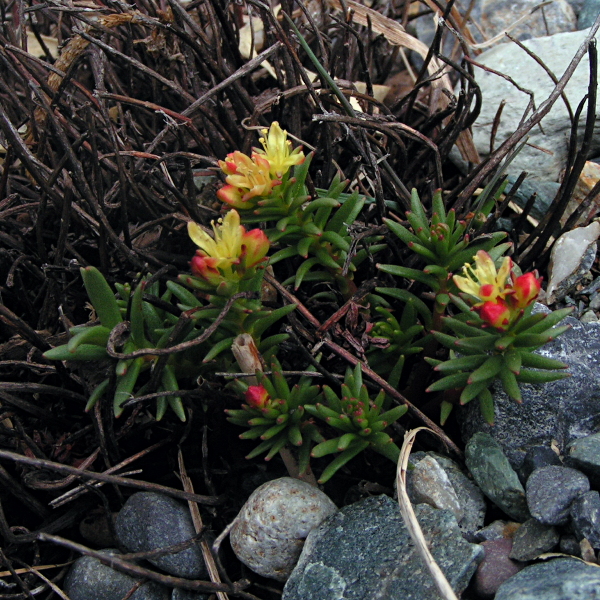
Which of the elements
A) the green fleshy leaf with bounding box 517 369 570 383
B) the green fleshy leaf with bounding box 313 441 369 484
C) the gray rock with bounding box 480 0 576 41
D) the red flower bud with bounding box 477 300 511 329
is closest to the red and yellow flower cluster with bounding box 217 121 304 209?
the red flower bud with bounding box 477 300 511 329

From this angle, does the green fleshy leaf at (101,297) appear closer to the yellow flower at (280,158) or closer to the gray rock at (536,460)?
the yellow flower at (280,158)

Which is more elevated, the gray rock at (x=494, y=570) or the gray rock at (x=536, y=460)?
the gray rock at (x=536, y=460)

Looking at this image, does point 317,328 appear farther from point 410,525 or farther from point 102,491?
point 102,491

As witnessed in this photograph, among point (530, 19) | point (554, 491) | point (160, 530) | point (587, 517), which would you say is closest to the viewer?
point (587, 517)

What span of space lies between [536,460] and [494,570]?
391mm

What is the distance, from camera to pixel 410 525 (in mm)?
1673

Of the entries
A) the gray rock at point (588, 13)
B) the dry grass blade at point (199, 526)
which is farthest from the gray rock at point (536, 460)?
the gray rock at point (588, 13)

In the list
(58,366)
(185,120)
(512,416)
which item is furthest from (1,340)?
(512,416)

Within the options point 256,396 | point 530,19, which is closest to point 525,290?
point 256,396

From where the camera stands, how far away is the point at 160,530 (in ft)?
6.84

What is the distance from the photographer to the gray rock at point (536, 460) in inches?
79.0

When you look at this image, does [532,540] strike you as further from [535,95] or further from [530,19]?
[530,19]

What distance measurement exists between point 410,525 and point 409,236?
0.94m

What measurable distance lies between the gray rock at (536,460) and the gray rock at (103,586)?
46.2 inches
